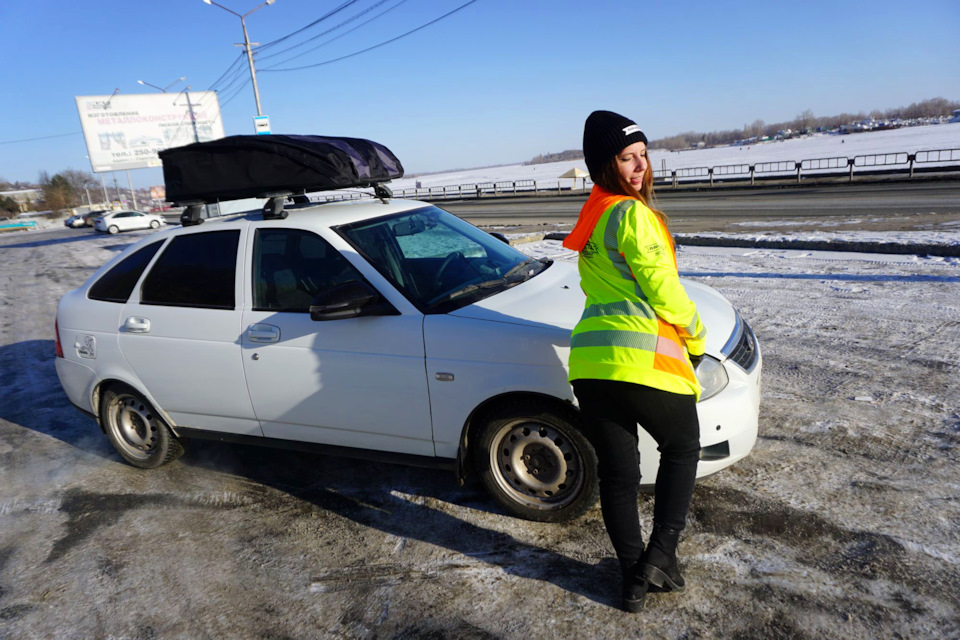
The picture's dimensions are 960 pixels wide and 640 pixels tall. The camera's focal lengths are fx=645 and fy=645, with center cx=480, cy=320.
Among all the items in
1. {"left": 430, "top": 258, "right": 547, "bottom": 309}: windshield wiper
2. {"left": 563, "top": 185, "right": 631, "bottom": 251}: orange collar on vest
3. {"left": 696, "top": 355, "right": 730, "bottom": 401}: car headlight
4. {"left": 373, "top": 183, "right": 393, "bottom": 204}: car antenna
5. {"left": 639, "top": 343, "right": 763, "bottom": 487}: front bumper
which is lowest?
{"left": 639, "top": 343, "right": 763, "bottom": 487}: front bumper

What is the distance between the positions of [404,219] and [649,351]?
7.76 ft

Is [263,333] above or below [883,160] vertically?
above

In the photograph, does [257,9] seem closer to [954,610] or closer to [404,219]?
[404,219]

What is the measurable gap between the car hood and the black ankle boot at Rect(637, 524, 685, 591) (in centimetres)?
95

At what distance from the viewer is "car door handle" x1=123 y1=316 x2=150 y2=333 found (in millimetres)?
4293

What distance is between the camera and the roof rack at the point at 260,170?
3.96 metres

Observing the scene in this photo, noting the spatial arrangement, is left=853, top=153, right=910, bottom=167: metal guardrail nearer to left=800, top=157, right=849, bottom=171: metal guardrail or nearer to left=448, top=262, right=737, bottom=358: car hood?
left=800, top=157, right=849, bottom=171: metal guardrail

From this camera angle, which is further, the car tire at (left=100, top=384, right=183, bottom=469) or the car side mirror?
the car tire at (left=100, top=384, right=183, bottom=469)

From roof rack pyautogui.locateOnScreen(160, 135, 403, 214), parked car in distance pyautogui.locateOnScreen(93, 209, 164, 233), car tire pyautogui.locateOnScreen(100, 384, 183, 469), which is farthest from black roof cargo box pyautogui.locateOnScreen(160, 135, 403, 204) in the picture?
parked car in distance pyautogui.locateOnScreen(93, 209, 164, 233)

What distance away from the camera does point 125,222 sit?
3988 cm

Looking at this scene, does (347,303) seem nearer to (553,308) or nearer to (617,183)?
(553,308)

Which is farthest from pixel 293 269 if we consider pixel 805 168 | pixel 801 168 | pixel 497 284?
pixel 805 168

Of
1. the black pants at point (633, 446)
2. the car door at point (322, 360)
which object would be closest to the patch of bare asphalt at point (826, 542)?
the black pants at point (633, 446)

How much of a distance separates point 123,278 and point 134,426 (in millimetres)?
1064
